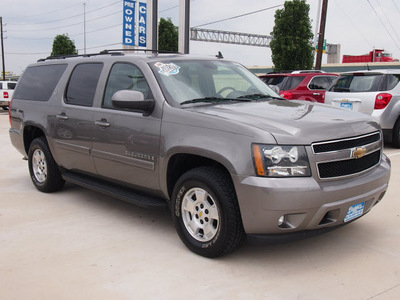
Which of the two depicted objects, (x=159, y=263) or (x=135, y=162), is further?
(x=135, y=162)

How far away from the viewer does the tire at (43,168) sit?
225 inches

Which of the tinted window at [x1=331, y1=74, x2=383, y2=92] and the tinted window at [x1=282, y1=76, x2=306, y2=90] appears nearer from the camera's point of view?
the tinted window at [x1=331, y1=74, x2=383, y2=92]

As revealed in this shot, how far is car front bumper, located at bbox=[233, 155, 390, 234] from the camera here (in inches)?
126

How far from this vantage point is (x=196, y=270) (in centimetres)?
353

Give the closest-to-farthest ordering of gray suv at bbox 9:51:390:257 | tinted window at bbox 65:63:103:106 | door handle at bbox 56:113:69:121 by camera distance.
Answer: gray suv at bbox 9:51:390:257 < tinted window at bbox 65:63:103:106 < door handle at bbox 56:113:69:121

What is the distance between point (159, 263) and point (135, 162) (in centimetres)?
105

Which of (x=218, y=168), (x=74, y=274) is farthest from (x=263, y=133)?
(x=74, y=274)

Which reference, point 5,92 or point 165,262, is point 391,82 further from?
point 5,92

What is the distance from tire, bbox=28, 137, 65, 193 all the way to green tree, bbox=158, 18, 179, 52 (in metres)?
23.1

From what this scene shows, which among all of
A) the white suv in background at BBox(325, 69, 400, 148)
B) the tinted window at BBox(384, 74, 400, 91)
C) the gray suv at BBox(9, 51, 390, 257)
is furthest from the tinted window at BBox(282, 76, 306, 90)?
the gray suv at BBox(9, 51, 390, 257)

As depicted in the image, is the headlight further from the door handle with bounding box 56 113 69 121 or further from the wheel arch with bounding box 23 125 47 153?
the wheel arch with bounding box 23 125 47 153

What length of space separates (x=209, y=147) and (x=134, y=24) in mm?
16000

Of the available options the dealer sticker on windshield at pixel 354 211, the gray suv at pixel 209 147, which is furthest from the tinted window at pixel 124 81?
the dealer sticker on windshield at pixel 354 211

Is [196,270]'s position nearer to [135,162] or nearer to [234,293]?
[234,293]
